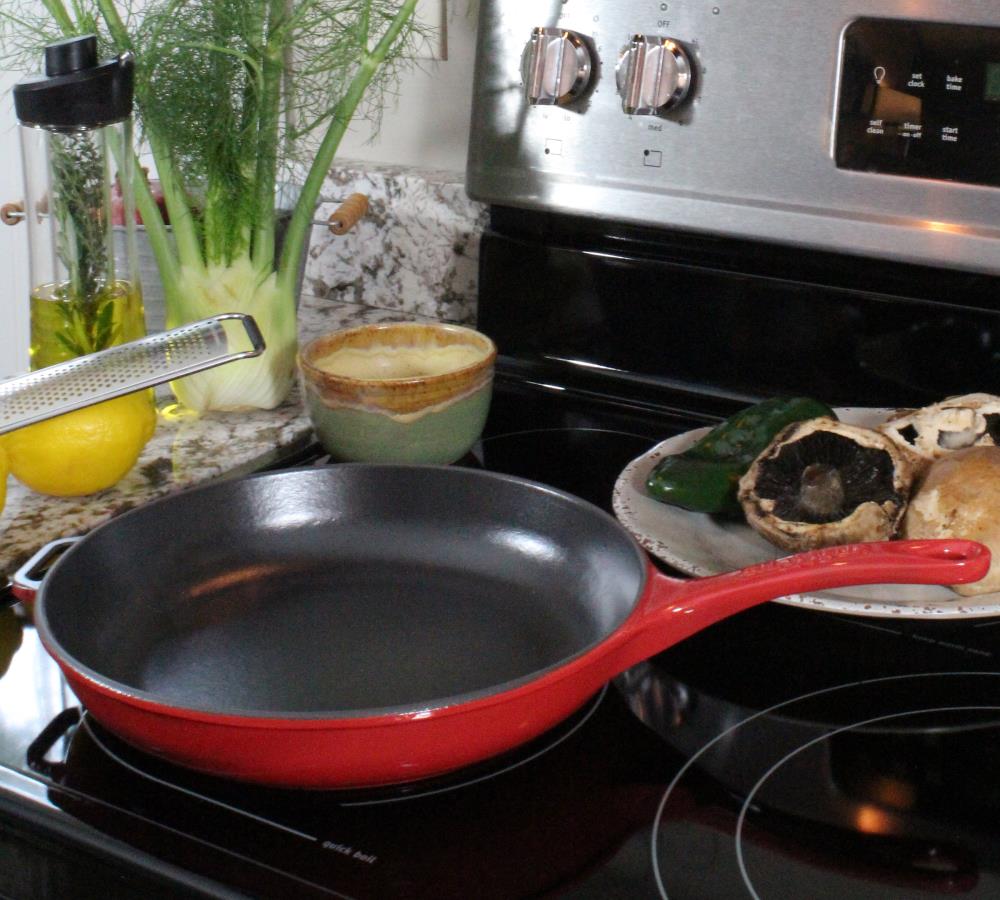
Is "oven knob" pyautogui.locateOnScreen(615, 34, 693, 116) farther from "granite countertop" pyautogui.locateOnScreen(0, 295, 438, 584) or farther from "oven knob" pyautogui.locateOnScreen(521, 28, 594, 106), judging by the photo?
"granite countertop" pyautogui.locateOnScreen(0, 295, 438, 584)

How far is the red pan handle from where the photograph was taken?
507 mm

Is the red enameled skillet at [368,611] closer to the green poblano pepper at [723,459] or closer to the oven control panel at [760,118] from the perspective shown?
the green poblano pepper at [723,459]

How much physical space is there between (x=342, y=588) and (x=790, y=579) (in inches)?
9.3


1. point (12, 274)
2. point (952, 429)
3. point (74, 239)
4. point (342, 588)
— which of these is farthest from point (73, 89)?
point (12, 274)

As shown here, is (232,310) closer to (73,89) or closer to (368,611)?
(73,89)

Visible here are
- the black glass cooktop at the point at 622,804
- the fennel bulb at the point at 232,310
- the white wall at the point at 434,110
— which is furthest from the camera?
the white wall at the point at 434,110

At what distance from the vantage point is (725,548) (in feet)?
2.22

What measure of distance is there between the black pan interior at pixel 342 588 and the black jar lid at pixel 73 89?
0.79ft

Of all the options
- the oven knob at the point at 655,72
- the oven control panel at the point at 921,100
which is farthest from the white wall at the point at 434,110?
the oven control panel at the point at 921,100

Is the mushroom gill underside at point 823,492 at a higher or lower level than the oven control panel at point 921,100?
lower

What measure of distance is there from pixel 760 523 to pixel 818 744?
0.16 meters

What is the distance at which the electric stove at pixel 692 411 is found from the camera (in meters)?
0.44

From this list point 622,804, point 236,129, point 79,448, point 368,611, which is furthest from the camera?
point 236,129

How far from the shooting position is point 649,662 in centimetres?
59
